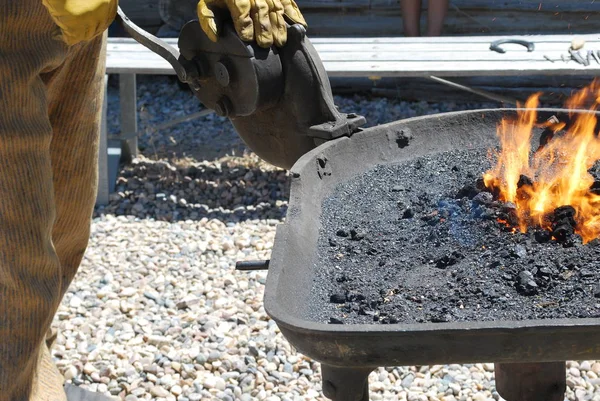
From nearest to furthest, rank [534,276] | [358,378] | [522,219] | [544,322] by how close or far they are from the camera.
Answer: [544,322] → [358,378] → [534,276] → [522,219]

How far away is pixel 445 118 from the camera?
231 cm

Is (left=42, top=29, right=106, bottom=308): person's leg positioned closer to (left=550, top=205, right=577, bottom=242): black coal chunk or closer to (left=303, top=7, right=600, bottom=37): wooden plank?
(left=550, top=205, right=577, bottom=242): black coal chunk

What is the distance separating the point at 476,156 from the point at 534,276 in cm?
69

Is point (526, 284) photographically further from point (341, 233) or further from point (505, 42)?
point (505, 42)

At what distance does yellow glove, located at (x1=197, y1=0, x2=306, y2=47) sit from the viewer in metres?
1.99

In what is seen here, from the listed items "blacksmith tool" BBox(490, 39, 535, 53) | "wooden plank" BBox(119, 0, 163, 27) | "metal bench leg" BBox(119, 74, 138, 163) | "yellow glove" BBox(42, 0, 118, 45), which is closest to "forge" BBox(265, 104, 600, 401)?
"yellow glove" BBox(42, 0, 118, 45)

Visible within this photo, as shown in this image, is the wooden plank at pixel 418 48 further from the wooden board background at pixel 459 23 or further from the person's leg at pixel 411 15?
the wooden board background at pixel 459 23

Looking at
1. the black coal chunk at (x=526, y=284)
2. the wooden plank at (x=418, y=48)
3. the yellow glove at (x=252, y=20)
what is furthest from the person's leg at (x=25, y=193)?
the wooden plank at (x=418, y=48)

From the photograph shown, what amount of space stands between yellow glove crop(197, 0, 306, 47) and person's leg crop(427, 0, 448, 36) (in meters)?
3.95

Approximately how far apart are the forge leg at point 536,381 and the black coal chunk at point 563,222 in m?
0.28

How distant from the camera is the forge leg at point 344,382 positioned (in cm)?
144

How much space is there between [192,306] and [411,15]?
3.18 m

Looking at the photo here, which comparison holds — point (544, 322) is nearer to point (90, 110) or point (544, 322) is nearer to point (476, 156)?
point (476, 156)

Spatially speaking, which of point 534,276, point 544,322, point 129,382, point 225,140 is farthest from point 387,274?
point 225,140
